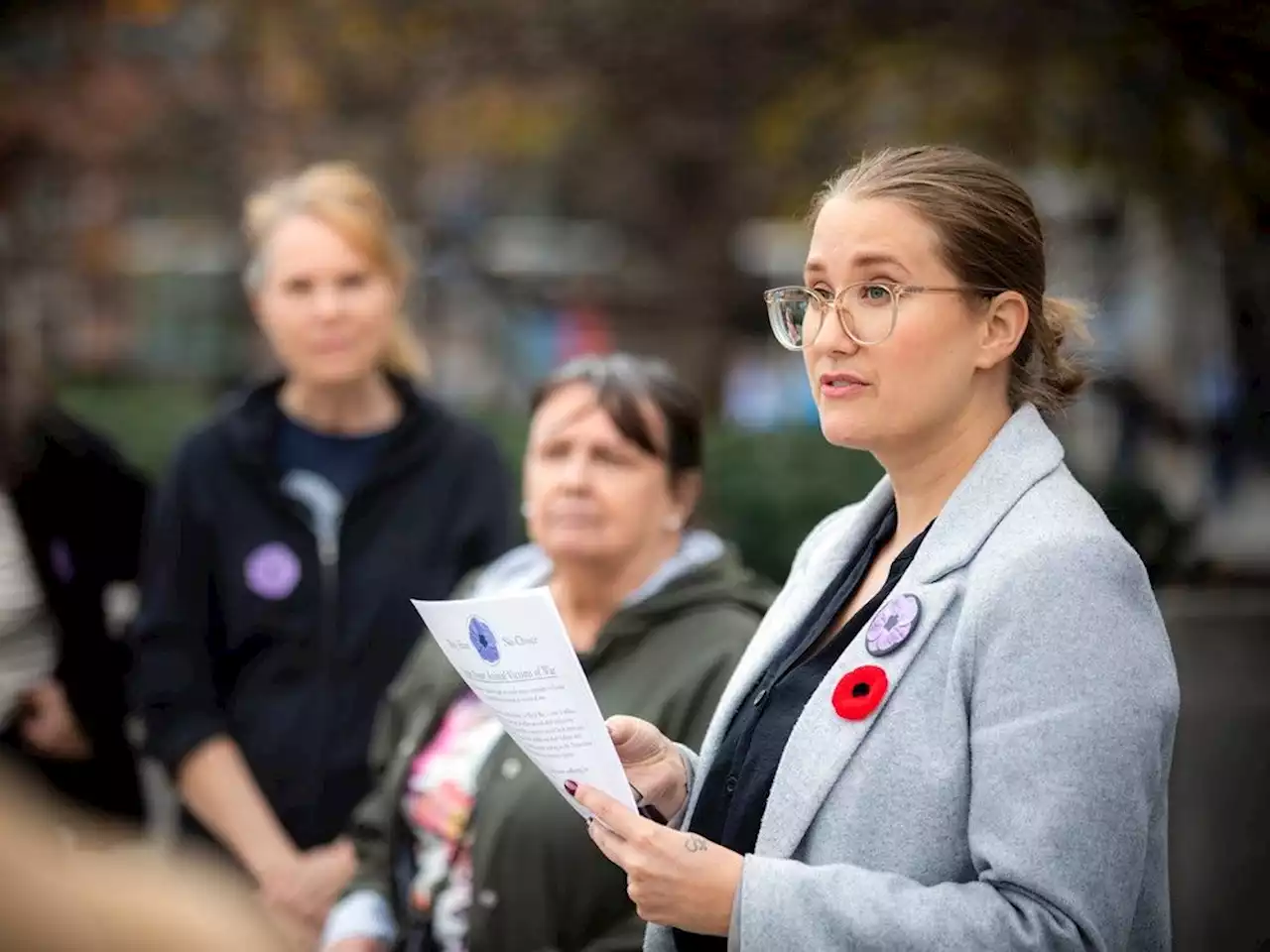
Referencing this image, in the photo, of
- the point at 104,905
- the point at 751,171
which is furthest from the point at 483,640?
the point at 751,171

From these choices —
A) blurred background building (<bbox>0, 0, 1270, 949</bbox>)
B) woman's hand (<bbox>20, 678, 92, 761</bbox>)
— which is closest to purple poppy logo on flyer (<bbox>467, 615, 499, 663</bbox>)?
blurred background building (<bbox>0, 0, 1270, 949</bbox>)

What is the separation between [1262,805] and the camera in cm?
394

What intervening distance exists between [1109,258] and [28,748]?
26.1 feet

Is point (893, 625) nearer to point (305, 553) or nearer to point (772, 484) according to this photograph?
point (305, 553)

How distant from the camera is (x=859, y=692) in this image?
2.21 m

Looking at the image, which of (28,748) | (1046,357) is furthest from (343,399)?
(1046,357)

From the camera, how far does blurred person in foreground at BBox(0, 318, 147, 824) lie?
4180 millimetres

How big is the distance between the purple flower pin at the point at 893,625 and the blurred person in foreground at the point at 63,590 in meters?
2.54

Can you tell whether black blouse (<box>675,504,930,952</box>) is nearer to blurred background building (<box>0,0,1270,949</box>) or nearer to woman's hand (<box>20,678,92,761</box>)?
blurred background building (<box>0,0,1270,949</box>)

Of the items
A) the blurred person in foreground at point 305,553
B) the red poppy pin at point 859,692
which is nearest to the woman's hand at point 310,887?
the blurred person in foreground at point 305,553

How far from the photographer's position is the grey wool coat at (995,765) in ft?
6.64

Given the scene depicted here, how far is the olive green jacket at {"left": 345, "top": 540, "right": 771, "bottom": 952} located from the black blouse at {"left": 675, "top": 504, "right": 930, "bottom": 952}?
2.22 ft

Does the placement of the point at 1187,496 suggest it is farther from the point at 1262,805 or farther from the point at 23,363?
the point at 23,363

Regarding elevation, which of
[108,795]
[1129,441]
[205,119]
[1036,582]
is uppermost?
[205,119]
